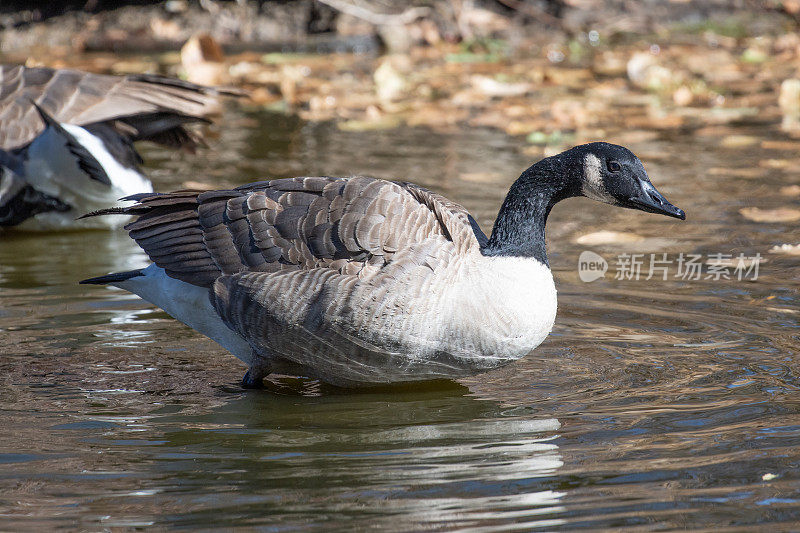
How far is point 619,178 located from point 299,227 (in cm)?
145

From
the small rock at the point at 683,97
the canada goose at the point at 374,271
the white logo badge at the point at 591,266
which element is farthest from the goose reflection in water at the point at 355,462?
the small rock at the point at 683,97

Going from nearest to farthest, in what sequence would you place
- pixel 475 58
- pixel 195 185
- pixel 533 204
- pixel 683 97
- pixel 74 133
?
pixel 533 204
pixel 74 133
pixel 195 185
pixel 683 97
pixel 475 58

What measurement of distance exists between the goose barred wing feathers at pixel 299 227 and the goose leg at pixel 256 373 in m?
0.43

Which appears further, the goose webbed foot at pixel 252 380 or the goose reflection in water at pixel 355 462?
the goose webbed foot at pixel 252 380

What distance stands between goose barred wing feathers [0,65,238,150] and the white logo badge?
3060mm

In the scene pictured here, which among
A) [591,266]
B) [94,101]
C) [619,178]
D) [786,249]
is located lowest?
[591,266]

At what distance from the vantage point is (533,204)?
4.95m

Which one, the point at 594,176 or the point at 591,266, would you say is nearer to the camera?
the point at 594,176

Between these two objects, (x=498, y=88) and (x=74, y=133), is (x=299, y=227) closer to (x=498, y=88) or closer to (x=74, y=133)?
(x=74, y=133)

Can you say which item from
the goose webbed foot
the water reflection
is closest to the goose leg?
the goose webbed foot

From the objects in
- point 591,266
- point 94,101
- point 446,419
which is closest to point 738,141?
point 591,266

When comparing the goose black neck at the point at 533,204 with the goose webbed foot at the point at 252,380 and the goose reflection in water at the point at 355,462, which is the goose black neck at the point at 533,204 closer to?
the goose reflection in water at the point at 355,462

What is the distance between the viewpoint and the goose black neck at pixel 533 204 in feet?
16.1

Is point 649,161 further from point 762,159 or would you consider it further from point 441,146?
point 441,146
